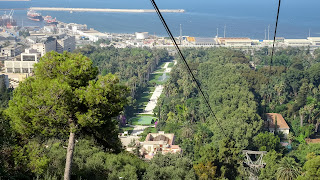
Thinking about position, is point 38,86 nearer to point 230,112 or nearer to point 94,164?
point 94,164

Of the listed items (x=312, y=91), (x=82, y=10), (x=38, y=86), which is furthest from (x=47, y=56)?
(x=82, y=10)

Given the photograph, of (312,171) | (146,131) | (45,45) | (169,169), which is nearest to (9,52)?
(45,45)

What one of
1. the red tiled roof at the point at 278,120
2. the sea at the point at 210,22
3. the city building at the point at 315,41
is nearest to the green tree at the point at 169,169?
the red tiled roof at the point at 278,120

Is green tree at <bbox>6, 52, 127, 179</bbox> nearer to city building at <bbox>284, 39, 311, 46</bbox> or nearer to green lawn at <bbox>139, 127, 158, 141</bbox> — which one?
green lawn at <bbox>139, 127, 158, 141</bbox>

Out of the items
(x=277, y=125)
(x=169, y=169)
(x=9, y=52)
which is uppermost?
(x=9, y=52)

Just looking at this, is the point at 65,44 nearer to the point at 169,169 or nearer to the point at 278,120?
the point at 278,120

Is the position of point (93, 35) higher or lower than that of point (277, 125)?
higher

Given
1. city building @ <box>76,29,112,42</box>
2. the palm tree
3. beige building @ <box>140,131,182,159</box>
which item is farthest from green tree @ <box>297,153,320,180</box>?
city building @ <box>76,29,112,42</box>

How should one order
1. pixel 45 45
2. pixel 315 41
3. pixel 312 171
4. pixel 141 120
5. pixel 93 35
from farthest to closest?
pixel 93 35 < pixel 315 41 < pixel 45 45 < pixel 141 120 < pixel 312 171
